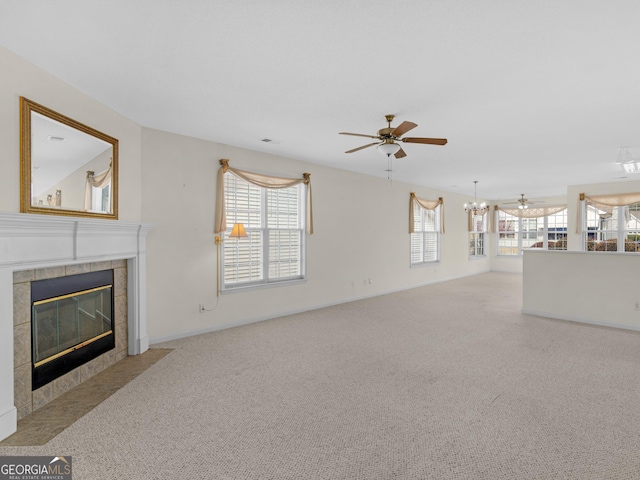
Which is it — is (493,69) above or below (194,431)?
above

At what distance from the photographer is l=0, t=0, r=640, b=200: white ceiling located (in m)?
2.05

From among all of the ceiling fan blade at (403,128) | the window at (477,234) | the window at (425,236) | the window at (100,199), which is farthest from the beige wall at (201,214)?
the window at (477,234)

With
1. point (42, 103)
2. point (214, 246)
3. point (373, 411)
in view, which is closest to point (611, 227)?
point (373, 411)

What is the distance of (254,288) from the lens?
5.33m

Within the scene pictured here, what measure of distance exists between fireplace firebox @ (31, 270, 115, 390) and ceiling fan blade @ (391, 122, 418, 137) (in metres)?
3.34

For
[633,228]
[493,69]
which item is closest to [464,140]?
[493,69]

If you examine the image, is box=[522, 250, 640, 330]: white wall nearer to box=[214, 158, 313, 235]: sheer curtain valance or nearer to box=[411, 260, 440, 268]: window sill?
box=[411, 260, 440, 268]: window sill

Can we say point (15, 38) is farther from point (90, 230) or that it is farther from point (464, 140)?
point (464, 140)

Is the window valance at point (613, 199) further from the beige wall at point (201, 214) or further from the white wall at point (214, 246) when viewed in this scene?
the white wall at point (214, 246)

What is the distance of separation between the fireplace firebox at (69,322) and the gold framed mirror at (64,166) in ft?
2.11

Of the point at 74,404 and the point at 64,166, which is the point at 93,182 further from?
the point at 74,404

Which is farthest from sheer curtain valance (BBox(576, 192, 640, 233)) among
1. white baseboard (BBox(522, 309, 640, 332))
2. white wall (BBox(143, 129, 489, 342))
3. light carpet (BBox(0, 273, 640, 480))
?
light carpet (BBox(0, 273, 640, 480))

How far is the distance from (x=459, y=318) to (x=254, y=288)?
10.8 ft

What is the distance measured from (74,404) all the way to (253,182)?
3391 mm
